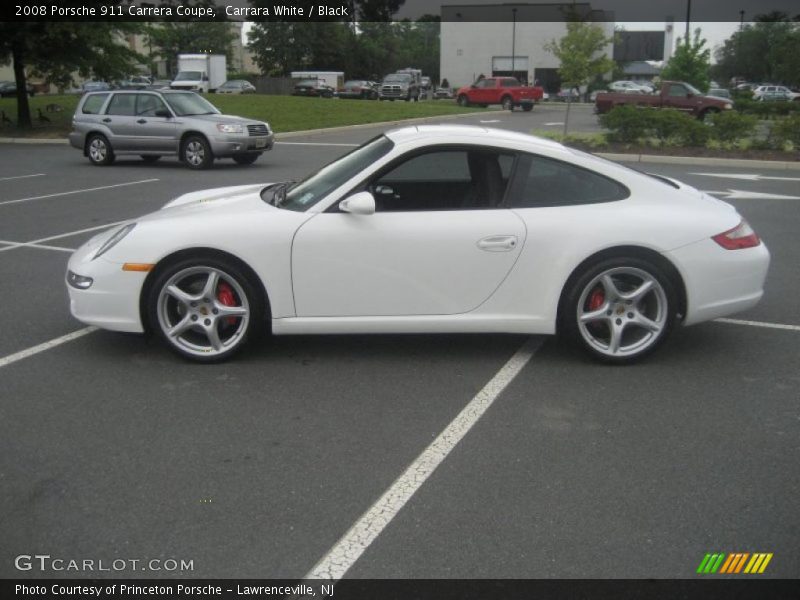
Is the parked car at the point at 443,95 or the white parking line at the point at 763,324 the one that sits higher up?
the parked car at the point at 443,95

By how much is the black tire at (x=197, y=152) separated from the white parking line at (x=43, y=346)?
11103mm

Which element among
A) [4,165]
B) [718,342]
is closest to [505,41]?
[4,165]

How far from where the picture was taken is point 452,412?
14.6 feet

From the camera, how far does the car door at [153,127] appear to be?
1685 centimetres

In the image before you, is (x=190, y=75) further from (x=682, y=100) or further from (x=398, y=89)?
(x=682, y=100)

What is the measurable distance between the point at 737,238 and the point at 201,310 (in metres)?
3.28

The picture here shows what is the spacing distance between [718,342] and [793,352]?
1.51ft

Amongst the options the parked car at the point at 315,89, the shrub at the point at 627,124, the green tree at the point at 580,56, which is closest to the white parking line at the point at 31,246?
the shrub at the point at 627,124

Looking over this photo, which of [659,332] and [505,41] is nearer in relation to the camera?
[659,332]

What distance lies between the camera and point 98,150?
17.4 meters

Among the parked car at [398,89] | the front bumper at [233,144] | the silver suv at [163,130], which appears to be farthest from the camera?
the parked car at [398,89]

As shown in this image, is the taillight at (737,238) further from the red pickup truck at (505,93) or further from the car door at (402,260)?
the red pickup truck at (505,93)

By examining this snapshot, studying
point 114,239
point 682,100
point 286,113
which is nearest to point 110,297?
point 114,239
